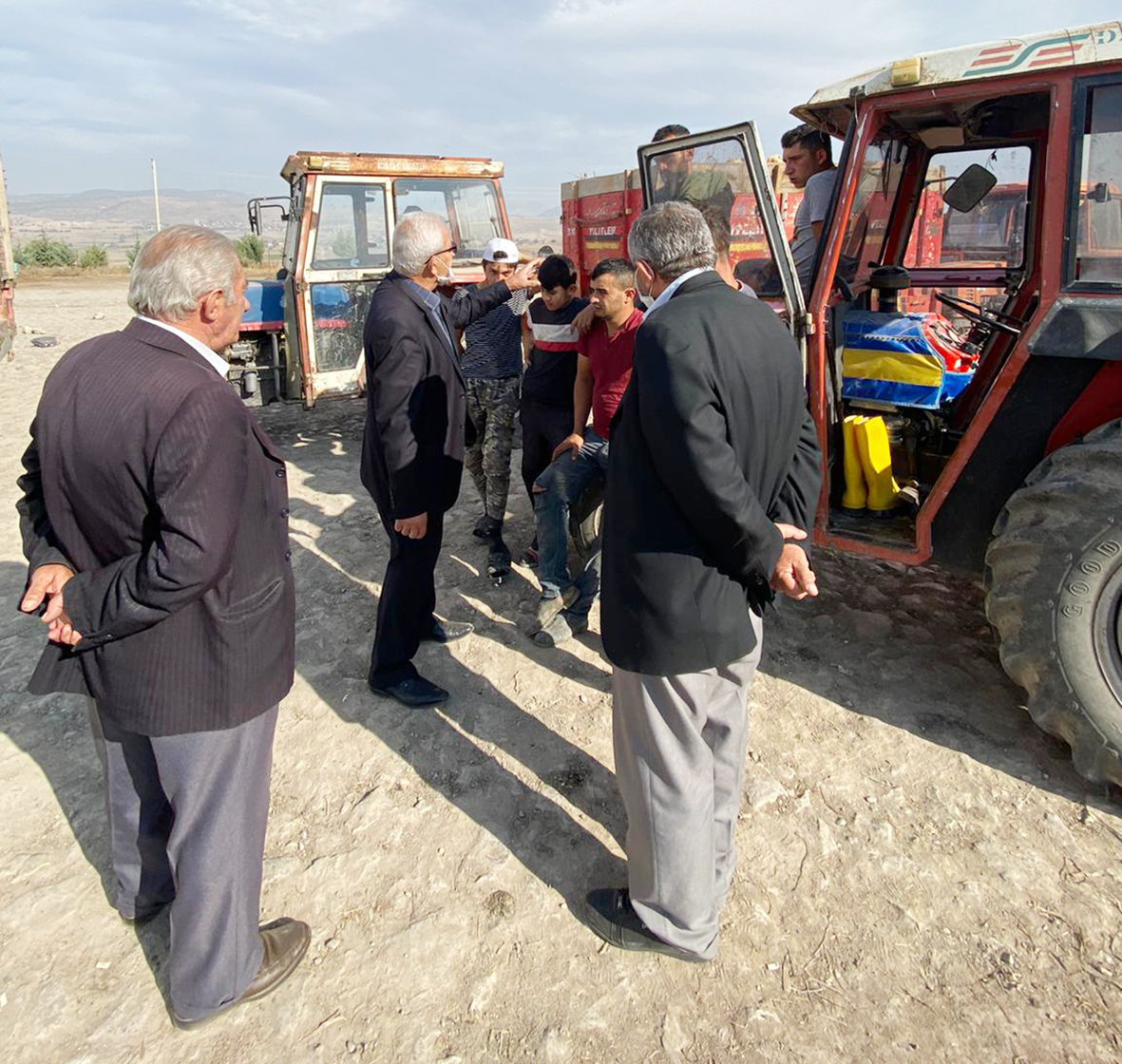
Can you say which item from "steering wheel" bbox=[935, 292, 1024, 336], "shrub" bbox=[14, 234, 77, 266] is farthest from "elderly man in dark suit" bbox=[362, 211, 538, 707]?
Answer: "shrub" bbox=[14, 234, 77, 266]

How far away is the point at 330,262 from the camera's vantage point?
22.0ft

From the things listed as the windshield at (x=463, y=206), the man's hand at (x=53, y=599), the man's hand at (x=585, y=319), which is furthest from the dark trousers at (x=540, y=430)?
the windshield at (x=463, y=206)

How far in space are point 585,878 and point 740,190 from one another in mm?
2457

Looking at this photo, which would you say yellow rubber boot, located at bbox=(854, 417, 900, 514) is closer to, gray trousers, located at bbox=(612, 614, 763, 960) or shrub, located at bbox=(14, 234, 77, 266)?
gray trousers, located at bbox=(612, 614, 763, 960)

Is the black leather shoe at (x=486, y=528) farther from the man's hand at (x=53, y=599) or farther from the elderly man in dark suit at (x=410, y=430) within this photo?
the man's hand at (x=53, y=599)

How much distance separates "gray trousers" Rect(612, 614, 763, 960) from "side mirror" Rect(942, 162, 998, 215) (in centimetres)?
271

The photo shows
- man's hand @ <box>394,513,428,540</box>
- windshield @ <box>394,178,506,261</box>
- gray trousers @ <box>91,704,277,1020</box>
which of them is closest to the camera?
gray trousers @ <box>91,704,277,1020</box>

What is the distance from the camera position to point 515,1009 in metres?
1.92

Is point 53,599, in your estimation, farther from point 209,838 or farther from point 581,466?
point 581,466

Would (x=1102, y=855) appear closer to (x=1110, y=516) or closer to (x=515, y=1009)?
(x=1110, y=516)

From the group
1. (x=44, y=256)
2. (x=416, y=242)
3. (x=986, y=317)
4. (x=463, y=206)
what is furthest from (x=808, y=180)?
(x=44, y=256)

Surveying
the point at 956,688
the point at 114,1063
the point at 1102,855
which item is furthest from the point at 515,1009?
the point at 956,688

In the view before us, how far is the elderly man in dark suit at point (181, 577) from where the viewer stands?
154 cm

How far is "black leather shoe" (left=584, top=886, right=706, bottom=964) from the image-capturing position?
2029 mm
